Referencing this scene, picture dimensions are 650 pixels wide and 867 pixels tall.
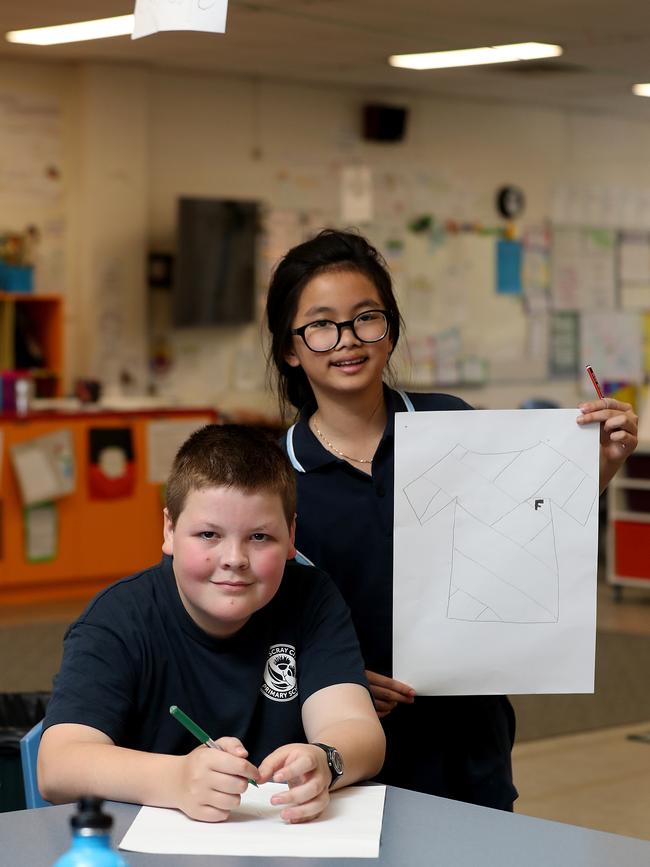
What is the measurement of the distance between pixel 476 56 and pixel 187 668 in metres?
6.03

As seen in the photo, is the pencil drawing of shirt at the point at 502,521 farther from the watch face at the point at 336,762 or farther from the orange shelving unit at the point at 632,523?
the orange shelving unit at the point at 632,523

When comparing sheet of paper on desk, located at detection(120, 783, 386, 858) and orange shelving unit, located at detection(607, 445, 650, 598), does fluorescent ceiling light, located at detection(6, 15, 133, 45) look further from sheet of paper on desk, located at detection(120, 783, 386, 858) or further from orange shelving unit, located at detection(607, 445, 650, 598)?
sheet of paper on desk, located at detection(120, 783, 386, 858)

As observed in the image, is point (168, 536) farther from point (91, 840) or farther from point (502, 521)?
point (91, 840)

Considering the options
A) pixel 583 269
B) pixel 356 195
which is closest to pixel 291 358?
pixel 356 195

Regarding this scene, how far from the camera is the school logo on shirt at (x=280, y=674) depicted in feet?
5.52

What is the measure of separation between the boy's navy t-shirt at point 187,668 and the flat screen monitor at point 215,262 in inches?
232

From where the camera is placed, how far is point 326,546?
6.63 ft

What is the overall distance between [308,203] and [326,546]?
6356mm

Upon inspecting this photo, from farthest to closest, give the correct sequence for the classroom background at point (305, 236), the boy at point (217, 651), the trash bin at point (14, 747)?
the classroom background at point (305, 236) → the trash bin at point (14, 747) → the boy at point (217, 651)

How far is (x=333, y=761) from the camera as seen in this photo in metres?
1.52

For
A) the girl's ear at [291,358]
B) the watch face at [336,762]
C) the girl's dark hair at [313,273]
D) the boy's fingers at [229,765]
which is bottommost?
the watch face at [336,762]

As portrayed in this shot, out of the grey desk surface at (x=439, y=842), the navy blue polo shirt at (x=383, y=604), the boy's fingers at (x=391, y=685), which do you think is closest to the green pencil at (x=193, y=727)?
the grey desk surface at (x=439, y=842)

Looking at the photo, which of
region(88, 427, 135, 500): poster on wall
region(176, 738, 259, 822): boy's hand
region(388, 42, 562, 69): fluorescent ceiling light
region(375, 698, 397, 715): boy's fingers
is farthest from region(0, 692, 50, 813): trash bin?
region(388, 42, 562, 69): fluorescent ceiling light

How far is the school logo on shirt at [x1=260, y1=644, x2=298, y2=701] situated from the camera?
5.52ft
